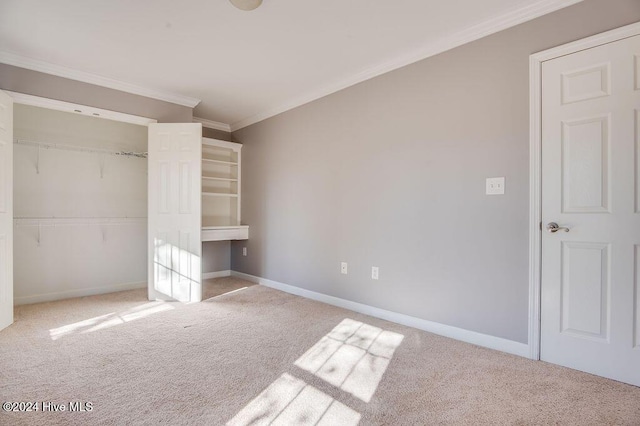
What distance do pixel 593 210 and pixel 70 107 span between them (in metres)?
4.64

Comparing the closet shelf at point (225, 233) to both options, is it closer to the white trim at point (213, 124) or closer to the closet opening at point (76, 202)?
the closet opening at point (76, 202)

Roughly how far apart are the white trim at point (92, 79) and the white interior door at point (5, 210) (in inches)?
15.4

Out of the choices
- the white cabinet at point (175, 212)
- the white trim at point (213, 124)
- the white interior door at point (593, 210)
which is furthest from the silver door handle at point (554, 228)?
the white trim at point (213, 124)

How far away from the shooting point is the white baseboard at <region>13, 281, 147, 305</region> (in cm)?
361

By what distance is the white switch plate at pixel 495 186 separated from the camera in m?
2.36

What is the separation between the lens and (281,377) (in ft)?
6.43

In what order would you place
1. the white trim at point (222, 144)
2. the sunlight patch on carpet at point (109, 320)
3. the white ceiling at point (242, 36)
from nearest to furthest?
the white ceiling at point (242, 36), the sunlight patch on carpet at point (109, 320), the white trim at point (222, 144)

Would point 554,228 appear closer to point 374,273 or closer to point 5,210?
point 374,273

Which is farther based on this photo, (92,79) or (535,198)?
(92,79)

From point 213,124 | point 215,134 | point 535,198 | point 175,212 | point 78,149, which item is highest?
point 213,124

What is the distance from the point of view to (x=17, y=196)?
142 inches

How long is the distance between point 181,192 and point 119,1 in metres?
1.98

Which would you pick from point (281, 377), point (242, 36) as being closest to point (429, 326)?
point (281, 377)

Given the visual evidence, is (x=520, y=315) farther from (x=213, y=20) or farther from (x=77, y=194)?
(x=77, y=194)
